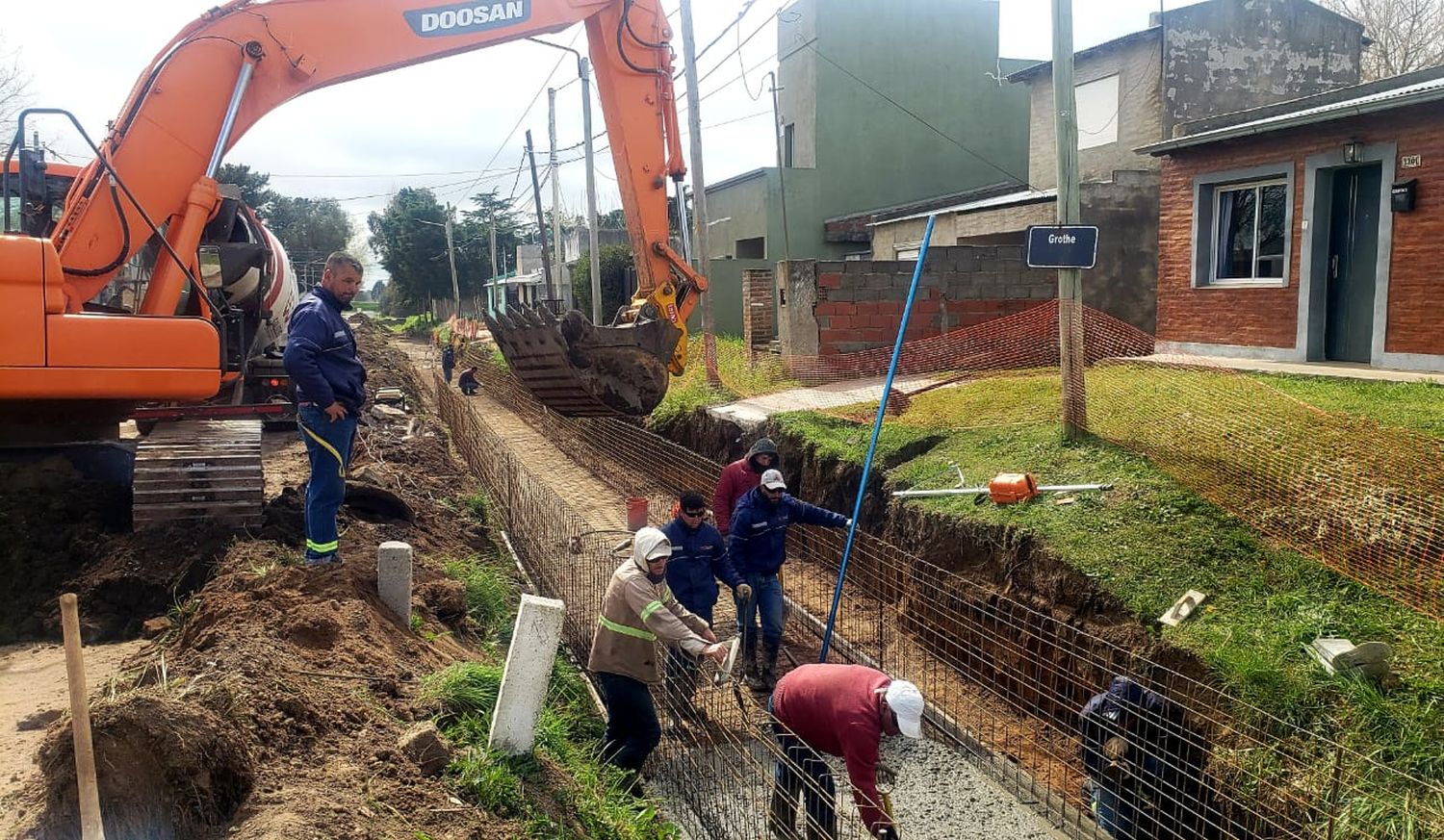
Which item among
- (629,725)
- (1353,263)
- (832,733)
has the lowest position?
(629,725)

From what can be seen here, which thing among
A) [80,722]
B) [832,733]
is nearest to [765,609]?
[832,733]

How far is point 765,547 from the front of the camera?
6.62 meters

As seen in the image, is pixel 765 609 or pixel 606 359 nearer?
pixel 765 609

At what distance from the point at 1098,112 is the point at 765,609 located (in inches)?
558

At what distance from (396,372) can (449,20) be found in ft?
59.5

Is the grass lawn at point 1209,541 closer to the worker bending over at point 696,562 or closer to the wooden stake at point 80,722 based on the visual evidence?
the worker bending over at point 696,562

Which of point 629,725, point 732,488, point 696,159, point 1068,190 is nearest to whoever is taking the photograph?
point 629,725

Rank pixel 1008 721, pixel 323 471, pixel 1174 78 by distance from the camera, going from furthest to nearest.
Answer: pixel 1174 78, pixel 1008 721, pixel 323 471

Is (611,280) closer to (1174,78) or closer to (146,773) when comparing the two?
(1174,78)

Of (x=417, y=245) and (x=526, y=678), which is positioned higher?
(x=417, y=245)

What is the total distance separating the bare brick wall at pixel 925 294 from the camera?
13297 millimetres

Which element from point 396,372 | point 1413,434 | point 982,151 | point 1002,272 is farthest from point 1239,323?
point 396,372

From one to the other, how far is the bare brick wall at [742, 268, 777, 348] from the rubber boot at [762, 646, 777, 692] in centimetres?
988

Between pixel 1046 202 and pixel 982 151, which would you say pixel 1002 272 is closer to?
pixel 1046 202
